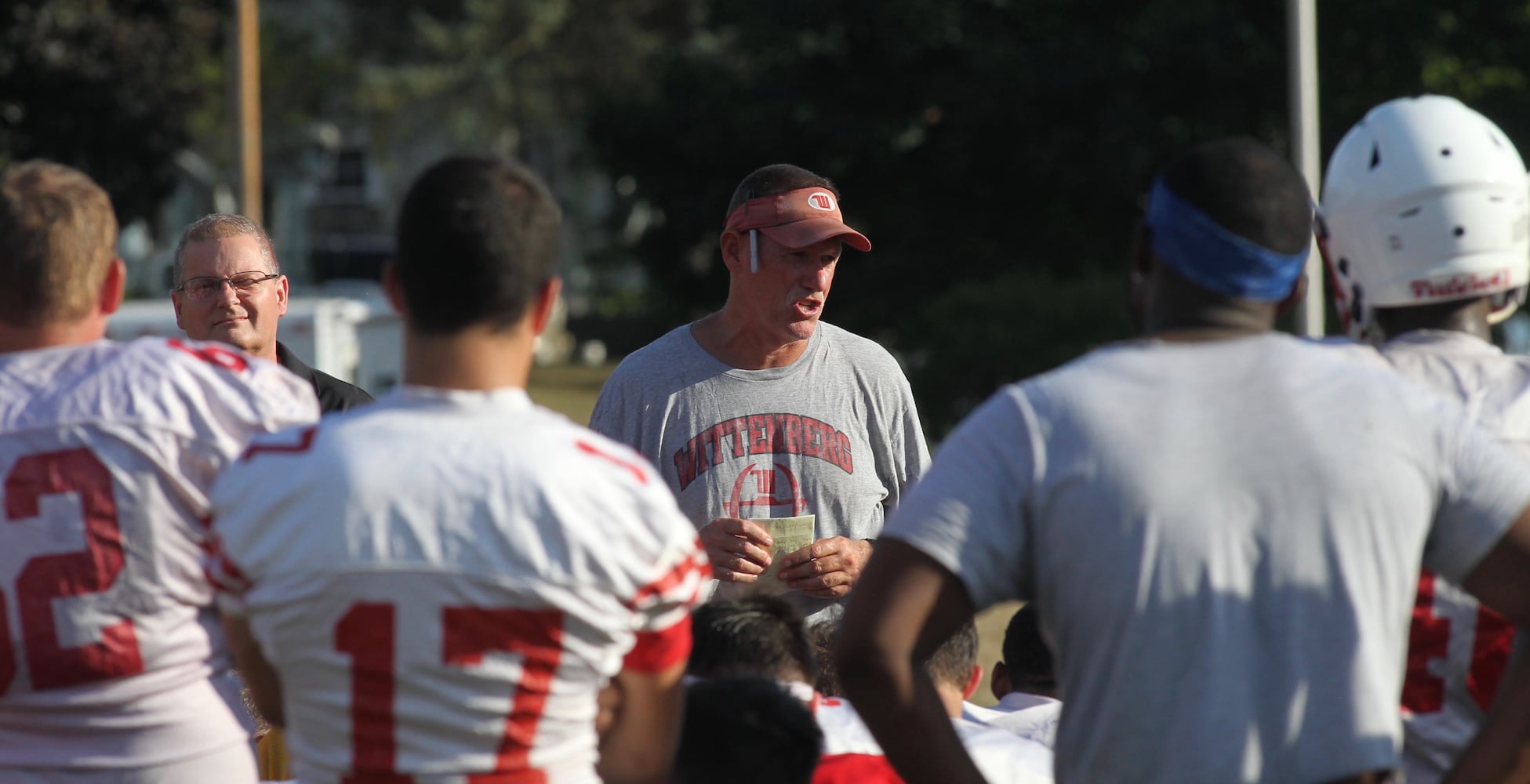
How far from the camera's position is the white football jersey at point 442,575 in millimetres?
2340

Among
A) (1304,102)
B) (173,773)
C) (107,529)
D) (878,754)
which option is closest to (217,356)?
(107,529)

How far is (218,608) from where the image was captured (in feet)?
9.22

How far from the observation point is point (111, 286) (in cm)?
285

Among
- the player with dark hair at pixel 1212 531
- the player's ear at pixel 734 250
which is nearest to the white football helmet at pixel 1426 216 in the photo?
the player with dark hair at pixel 1212 531

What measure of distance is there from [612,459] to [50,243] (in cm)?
107

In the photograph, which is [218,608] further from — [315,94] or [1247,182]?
[315,94]

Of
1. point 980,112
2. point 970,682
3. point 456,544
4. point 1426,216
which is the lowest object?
point 970,682

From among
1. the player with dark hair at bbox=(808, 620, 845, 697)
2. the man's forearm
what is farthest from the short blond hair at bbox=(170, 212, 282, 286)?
the man's forearm

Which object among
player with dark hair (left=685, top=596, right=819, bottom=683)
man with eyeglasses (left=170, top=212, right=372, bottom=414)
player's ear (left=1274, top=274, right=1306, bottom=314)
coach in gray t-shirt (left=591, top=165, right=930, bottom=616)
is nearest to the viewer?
player's ear (left=1274, top=274, right=1306, bottom=314)

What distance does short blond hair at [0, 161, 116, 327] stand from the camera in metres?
2.68

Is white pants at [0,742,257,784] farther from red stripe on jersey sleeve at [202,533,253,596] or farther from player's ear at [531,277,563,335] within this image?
player's ear at [531,277,563,335]

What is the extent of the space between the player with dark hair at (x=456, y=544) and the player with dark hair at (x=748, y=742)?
14.2 inches

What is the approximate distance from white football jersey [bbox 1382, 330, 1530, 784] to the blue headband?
0.50m

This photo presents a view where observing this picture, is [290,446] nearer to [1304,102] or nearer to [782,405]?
[782,405]
